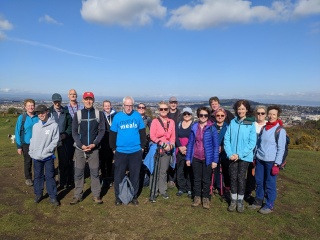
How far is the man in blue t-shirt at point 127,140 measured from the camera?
579 cm

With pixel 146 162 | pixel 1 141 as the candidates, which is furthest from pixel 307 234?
pixel 1 141

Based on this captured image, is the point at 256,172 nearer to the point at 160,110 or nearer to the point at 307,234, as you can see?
the point at 307,234

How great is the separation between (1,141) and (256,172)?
14596 millimetres

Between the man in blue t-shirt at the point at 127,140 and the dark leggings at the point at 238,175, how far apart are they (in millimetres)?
2126

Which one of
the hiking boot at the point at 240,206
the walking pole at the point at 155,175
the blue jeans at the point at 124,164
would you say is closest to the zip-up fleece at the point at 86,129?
the blue jeans at the point at 124,164

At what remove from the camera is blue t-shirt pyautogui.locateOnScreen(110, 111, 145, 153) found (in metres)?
5.79

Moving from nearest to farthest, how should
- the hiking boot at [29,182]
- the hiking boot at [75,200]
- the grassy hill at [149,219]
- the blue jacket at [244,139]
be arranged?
1. the grassy hill at [149,219]
2. the blue jacket at [244,139]
3. the hiking boot at [75,200]
4. the hiking boot at [29,182]

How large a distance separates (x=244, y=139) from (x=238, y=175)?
0.82 m

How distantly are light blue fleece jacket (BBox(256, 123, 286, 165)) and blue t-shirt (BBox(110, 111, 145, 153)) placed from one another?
2776 millimetres

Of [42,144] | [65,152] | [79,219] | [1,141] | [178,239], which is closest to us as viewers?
[178,239]

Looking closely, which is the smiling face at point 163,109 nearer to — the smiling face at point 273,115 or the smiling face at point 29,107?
the smiling face at point 273,115

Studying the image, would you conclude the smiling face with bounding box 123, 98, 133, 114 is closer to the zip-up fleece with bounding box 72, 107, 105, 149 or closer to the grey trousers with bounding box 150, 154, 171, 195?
the zip-up fleece with bounding box 72, 107, 105, 149

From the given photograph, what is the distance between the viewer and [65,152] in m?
6.71

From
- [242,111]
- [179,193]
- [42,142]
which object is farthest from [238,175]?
[42,142]
